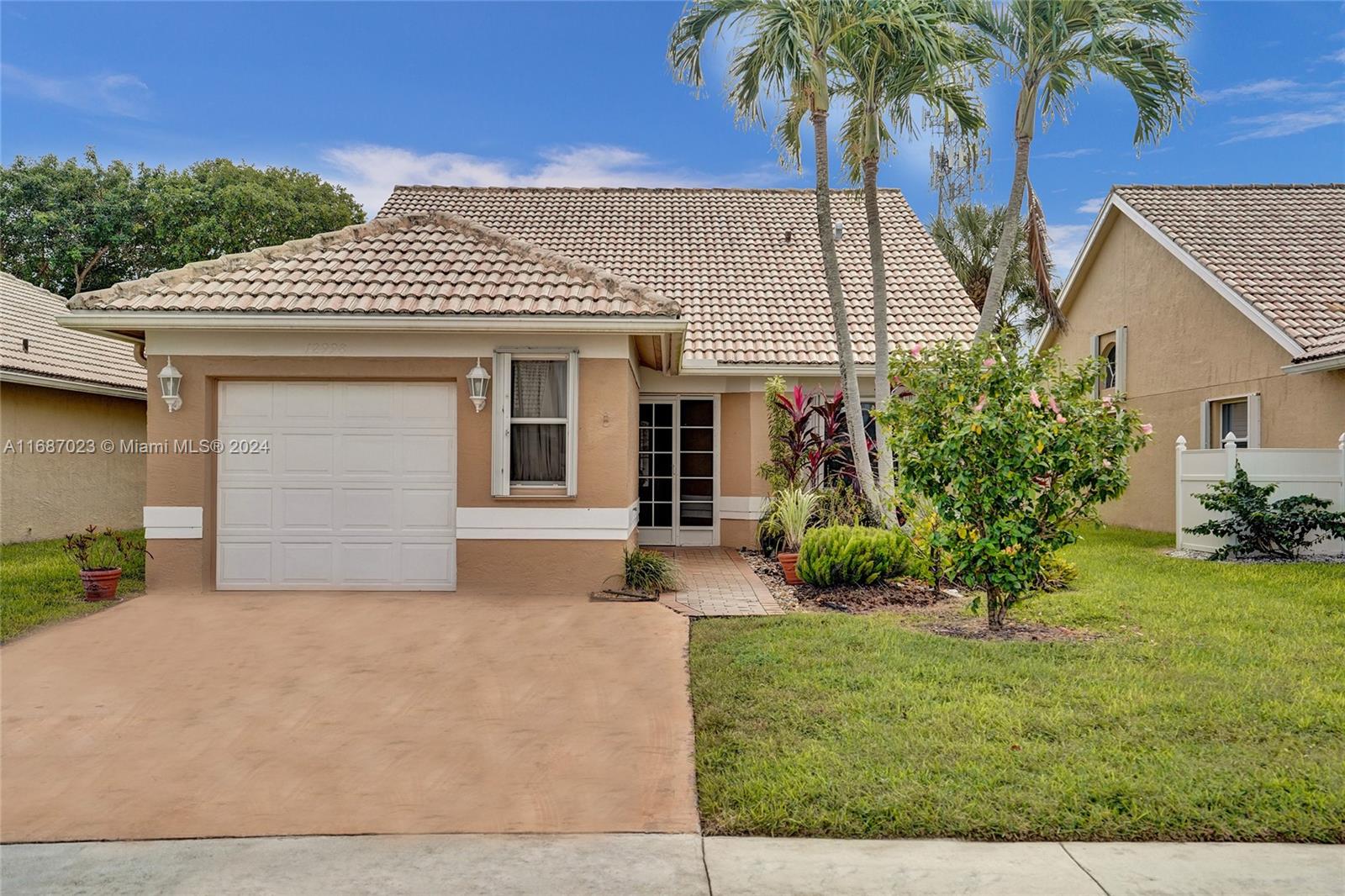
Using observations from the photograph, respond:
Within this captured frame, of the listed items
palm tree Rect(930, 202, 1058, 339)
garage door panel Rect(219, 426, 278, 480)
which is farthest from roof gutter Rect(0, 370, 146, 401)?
palm tree Rect(930, 202, 1058, 339)

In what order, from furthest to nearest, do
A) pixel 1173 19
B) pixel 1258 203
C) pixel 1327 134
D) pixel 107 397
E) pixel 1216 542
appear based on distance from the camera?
1. pixel 1258 203
2. pixel 107 397
3. pixel 1327 134
4. pixel 1216 542
5. pixel 1173 19

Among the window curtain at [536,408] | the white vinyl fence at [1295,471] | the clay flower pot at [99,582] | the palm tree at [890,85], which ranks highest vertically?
the palm tree at [890,85]

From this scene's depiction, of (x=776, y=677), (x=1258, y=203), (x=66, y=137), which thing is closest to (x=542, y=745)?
(x=776, y=677)

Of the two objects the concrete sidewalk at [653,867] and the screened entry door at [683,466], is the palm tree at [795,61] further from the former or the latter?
the concrete sidewalk at [653,867]

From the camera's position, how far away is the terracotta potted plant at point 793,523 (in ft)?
34.1

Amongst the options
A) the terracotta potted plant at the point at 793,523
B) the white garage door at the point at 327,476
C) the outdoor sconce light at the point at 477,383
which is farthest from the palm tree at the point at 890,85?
the white garage door at the point at 327,476

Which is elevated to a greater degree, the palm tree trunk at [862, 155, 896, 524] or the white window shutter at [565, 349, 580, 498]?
the palm tree trunk at [862, 155, 896, 524]

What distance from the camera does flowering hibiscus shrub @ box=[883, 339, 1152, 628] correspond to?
7.18 m

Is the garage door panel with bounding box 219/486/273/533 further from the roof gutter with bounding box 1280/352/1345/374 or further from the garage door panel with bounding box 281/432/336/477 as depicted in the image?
the roof gutter with bounding box 1280/352/1345/374

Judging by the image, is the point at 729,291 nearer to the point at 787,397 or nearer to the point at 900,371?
the point at 787,397

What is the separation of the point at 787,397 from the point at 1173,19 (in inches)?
265

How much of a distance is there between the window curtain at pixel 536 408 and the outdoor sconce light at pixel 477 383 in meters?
0.33

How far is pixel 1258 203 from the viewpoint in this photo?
17.4 m

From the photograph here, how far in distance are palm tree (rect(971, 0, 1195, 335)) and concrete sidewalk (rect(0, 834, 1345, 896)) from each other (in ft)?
25.3
